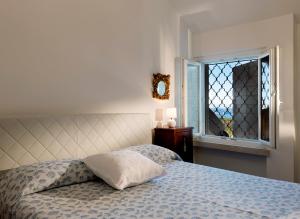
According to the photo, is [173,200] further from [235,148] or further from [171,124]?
[235,148]

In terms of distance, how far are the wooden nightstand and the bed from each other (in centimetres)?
100

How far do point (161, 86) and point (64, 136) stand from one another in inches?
59.6

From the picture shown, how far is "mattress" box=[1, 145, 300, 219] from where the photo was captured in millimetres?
1559

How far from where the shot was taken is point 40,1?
249 centimetres

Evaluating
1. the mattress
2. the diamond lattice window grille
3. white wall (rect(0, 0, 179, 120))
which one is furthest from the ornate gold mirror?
the mattress

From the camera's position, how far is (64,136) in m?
2.55

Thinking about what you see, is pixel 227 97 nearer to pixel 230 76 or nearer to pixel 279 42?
pixel 230 76

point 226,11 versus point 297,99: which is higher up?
point 226,11

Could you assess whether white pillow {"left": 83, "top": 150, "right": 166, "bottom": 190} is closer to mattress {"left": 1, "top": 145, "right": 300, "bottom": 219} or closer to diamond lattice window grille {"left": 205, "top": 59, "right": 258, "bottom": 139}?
mattress {"left": 1, "top": 145, "right": 300, "bottom": 219}

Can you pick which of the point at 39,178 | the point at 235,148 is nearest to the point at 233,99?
the point at 235,148

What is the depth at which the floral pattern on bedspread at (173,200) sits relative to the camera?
156cm

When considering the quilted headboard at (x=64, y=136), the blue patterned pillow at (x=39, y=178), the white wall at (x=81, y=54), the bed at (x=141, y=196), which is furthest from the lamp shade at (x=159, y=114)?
the blue patterned pillow at (x=39, y=178)

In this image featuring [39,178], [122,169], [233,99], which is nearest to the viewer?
[39,178]

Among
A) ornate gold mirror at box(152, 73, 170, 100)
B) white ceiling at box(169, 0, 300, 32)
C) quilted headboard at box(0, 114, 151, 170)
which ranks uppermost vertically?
white ceiling at box(169, 0, 300, 32)
